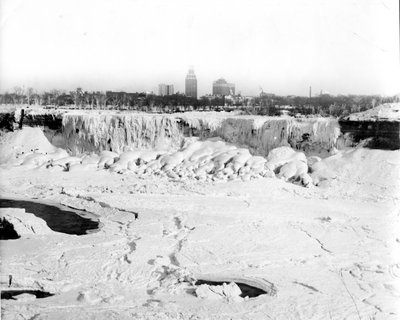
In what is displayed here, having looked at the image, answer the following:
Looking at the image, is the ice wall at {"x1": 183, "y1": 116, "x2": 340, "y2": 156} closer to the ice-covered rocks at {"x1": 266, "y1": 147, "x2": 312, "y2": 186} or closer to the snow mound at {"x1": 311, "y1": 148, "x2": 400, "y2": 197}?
the ice-covered rocks at {"x1": 266, "y1": 147, "x2": 312, "y2": 186}

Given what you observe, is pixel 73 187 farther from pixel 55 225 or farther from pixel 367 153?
pixel 367 153

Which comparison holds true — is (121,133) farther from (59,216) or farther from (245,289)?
(245,289)

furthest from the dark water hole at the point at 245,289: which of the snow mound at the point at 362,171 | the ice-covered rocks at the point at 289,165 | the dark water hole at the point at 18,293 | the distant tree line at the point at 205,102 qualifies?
the distant tree line at the point at 205,102

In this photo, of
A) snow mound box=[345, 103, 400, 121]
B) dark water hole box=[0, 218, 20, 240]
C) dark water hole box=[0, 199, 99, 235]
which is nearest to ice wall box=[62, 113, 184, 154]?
dark water hole box=[0, 199, 99, 235]

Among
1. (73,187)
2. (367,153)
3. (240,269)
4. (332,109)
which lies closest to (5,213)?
(73,187)

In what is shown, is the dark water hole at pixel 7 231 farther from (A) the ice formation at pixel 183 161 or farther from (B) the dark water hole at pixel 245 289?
(A) the ice formation at pixel 183 161

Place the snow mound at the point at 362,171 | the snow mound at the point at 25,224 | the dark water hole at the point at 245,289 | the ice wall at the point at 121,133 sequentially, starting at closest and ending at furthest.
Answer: the dark water hole at the point at 245,289 → the snow mound at the point at 25,224 → the snow mound at the point at 362,171 → the ice wall at the point at 121,133
